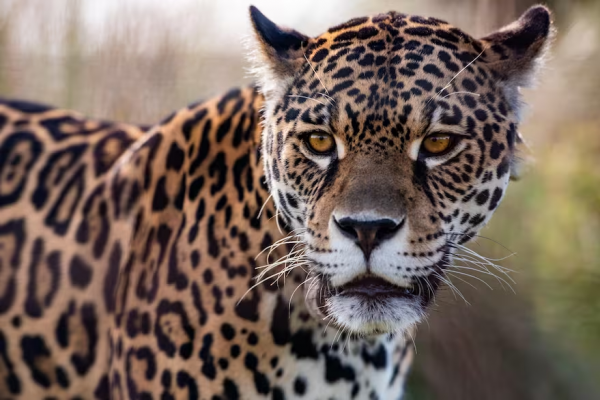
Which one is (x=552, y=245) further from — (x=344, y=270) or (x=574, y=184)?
(x=344, y=270)

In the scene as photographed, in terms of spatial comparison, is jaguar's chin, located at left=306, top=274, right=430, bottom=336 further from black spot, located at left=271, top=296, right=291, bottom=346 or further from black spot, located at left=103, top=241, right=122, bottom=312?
black spot, located at left=103, top=241, right=122, bottom=312

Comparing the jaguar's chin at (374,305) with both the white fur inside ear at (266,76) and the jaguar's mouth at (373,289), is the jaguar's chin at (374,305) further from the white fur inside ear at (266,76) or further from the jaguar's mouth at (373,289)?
the white fur inside ear at (266,76)

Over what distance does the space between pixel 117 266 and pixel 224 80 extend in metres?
1.01

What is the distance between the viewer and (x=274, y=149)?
7.71 feet

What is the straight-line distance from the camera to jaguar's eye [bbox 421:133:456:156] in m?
2.11

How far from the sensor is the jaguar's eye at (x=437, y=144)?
2113 millimetres

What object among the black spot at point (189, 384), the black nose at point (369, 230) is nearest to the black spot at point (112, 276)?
the black spot at point (189, 384)

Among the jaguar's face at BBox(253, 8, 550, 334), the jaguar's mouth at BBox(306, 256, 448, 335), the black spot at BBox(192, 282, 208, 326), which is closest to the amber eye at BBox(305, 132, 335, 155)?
the jaguar's face at BBox(253, 8, 550, 334)

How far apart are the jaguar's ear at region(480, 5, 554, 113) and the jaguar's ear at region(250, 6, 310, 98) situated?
0.55 meters

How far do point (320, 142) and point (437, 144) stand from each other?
33 centimetres

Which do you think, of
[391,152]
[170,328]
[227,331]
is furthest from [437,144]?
[170,328]

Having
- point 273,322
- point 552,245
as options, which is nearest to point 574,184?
point 552,245

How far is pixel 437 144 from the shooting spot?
2117mm

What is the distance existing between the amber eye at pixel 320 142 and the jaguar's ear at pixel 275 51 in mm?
238
